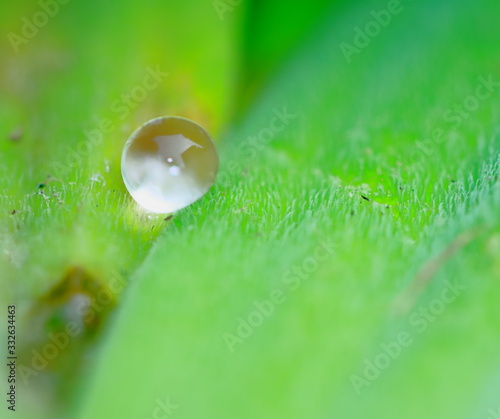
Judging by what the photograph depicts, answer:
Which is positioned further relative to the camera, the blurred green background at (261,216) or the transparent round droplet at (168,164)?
the transparent round droplet at (168,164)

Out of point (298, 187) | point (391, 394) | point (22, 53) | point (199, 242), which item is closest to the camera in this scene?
point (391, 394)

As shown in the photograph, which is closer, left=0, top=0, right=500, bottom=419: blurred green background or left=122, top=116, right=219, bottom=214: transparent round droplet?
left=0, top=0, right=500, bottom=419: blurred green background

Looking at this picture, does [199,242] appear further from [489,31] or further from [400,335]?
[489,31]

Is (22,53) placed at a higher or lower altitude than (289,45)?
lower

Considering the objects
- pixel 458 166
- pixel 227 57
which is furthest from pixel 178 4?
pixel 458 166
